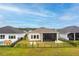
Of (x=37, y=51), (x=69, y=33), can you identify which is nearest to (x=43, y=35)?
(x=37, y=51)

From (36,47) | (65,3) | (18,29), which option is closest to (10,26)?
(18,29)

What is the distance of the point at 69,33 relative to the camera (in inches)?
181

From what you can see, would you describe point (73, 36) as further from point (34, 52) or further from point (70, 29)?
point (34, 52)

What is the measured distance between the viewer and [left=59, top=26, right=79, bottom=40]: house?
457 centimetres

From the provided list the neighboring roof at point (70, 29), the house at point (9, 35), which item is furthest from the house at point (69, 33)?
the house at point (9, 35)

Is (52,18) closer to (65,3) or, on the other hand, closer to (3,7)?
(65,3)

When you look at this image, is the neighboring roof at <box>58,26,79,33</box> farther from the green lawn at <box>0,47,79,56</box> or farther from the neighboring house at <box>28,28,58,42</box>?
the green lawn at <box>0,47,79,56</box>

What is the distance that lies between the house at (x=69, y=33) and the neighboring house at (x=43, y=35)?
70mm

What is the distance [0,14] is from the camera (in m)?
4.59

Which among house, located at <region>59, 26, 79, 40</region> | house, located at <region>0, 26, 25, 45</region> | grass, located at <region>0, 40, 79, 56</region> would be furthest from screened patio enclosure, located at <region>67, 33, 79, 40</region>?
house, located at <region>0, 26, 25, 45</region>

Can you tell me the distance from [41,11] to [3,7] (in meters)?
0.44

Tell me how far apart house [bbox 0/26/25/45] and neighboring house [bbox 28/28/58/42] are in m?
0.11

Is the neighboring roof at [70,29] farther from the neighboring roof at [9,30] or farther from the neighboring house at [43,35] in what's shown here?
the neighboring roof at [9,30]

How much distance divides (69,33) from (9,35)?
0.69 m
